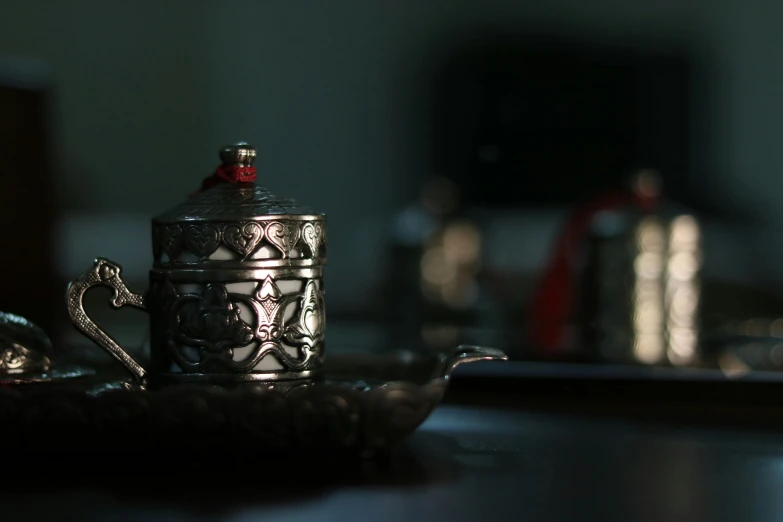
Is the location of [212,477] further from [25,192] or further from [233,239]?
[25,192]

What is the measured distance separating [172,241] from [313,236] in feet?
0.24

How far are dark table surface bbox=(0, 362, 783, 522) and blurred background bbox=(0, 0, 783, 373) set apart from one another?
94.4 inches

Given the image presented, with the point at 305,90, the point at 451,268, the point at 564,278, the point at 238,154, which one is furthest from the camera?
the point at 305,90

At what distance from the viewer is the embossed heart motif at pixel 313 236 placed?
1.84 feet

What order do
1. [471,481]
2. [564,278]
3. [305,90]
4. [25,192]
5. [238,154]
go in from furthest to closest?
[305,90]
[25,192]
[564,278]
[238,154]
[471,481]

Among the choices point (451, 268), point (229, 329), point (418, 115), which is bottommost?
point (451, 268)

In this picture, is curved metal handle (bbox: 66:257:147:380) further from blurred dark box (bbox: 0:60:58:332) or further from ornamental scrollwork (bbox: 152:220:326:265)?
blurred dark box (bbox: 0:60:58:332)

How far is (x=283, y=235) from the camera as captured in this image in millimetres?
549

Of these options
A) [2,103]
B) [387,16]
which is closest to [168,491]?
[2,103]

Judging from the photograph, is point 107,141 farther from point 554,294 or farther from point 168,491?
point 168,491

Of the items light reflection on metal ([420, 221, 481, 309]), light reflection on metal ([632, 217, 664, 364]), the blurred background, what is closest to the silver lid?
light reflection on metal ([632, 217, 664, 364])

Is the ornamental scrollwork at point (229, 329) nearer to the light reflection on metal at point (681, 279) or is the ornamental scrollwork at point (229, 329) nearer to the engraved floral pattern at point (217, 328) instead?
the engraved floral pattern at point (217, 328)

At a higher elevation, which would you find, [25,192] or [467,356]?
[25,192]

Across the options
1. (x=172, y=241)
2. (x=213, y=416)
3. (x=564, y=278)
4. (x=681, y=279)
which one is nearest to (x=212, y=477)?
(x=213, y=416)
